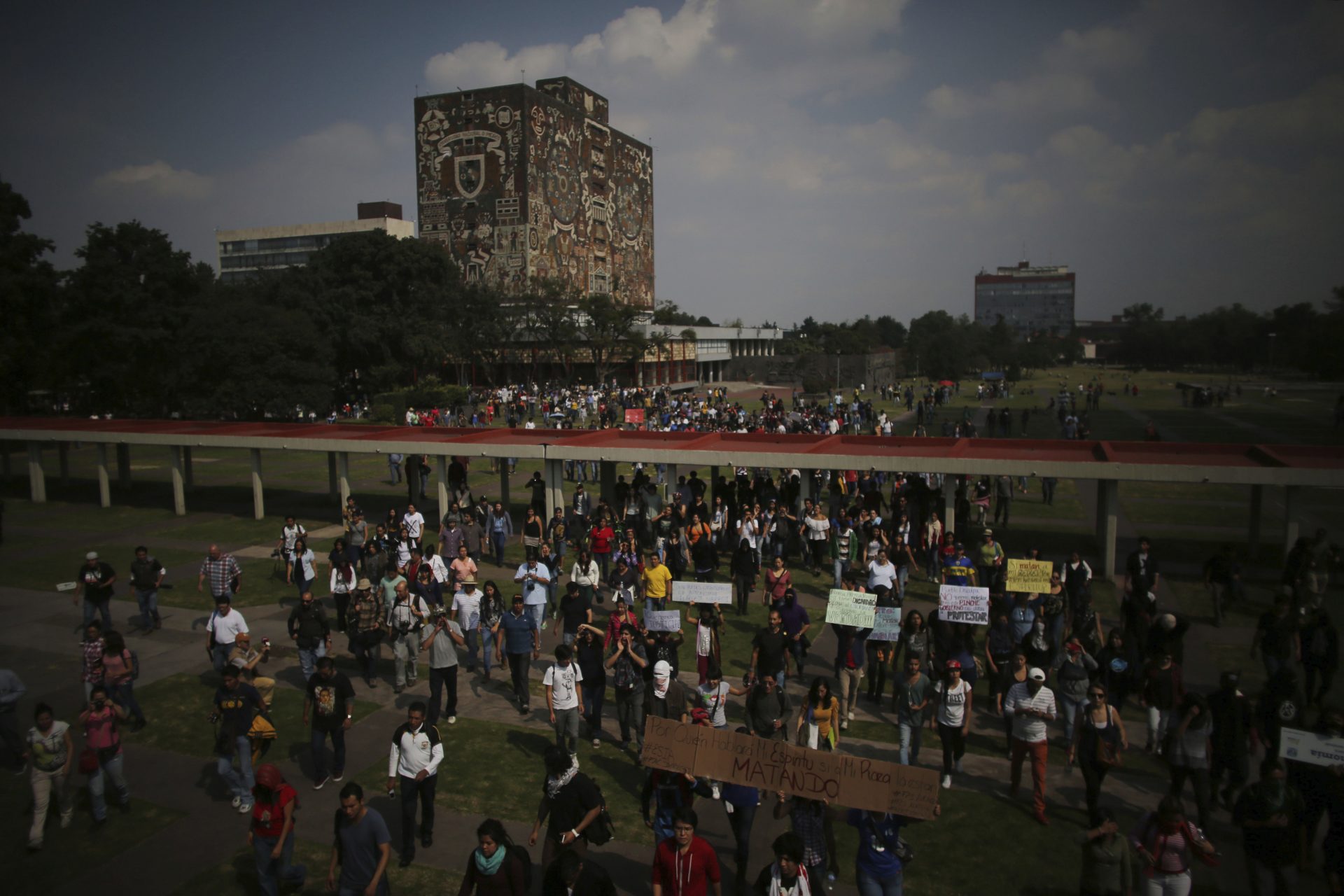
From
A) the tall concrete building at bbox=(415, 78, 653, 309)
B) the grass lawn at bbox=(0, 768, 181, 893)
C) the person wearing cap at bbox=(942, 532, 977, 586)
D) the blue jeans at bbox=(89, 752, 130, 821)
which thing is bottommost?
the grass lawn at bbox=(0, 768, 181, 893)

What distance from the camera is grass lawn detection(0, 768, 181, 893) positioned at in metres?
7.73

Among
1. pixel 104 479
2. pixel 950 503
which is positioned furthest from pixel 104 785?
pixel 104 479

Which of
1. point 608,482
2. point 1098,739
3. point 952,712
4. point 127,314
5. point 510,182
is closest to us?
point 1098,739

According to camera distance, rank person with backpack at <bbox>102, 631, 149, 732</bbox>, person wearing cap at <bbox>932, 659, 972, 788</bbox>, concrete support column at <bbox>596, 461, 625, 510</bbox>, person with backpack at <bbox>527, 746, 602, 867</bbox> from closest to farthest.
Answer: person with backpack at <bbox>527, 746, 602, 867</bbox> < person wearing cap at <bbox>932, 659, 972, 788</bbox> < person with backpack at <bbox>102, 631, 149, 732</bbox> < concrete support column at <bbox>596, 461, 625, 510</bbox>

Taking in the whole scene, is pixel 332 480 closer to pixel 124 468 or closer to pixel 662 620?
pixel 124 468

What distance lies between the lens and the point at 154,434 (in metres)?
24.4

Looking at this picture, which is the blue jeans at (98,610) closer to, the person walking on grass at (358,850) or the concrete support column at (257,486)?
the concrete support column at (257,486)

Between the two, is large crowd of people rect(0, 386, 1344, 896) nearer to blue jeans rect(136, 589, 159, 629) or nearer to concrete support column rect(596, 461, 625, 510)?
blue jeans rect(136, 589, 159, 629)

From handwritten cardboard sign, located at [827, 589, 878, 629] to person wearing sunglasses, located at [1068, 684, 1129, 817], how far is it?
2.90m

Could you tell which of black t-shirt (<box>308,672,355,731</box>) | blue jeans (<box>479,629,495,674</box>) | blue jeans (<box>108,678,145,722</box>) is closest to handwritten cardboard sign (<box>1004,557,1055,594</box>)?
blue jeans (<box>479,629,495,674</box>)

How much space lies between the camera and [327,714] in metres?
8.70

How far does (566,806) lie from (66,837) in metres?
5.80

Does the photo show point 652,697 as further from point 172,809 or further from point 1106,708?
point 172,809

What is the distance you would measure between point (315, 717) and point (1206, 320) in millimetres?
147813
